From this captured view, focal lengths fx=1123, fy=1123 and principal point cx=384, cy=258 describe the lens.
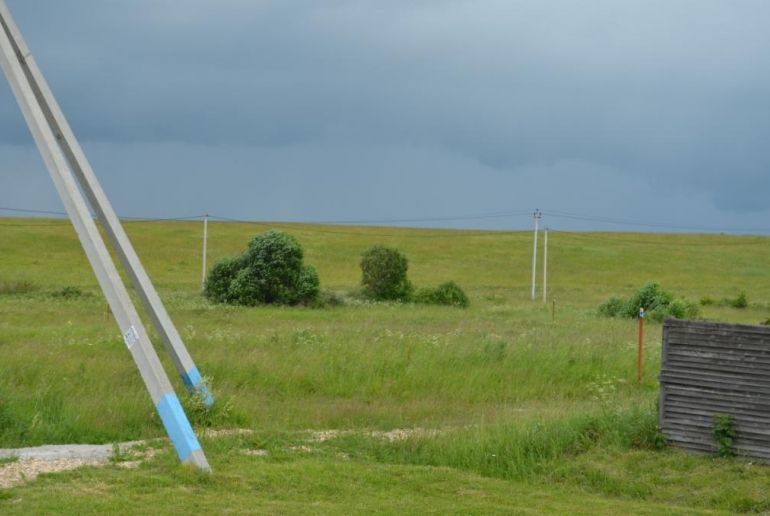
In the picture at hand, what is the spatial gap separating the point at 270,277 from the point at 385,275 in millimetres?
5020

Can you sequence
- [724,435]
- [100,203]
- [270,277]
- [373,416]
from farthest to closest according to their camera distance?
[270,277]
[373,416]
[100,203]
[724,435]

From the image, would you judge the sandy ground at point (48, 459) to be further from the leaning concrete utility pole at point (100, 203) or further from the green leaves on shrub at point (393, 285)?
the green leaves on shrub at point (393, 285)

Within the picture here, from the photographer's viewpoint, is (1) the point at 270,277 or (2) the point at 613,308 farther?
(2) the point at 613,308

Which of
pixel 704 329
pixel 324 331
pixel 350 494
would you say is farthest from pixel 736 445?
pixel 324 331

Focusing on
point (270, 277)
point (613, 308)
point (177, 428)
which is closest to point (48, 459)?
point (177, 428)

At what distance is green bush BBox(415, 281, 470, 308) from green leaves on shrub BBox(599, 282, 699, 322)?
424cm

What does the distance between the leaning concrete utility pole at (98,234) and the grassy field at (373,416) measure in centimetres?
50

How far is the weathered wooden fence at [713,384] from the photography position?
31.8 feet

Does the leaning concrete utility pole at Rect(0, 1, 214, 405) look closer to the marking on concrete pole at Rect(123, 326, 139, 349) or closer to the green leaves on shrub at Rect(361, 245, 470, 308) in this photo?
the marking on concrete pole at Rect(123, 326, 139, 349)

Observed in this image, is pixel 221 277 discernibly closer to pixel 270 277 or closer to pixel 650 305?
pixel 270 277

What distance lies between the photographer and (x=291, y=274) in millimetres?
30469

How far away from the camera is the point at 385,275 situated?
34.2 meters

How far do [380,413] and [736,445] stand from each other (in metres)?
4.35

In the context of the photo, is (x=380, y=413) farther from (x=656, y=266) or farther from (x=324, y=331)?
(x=656, y=266)
